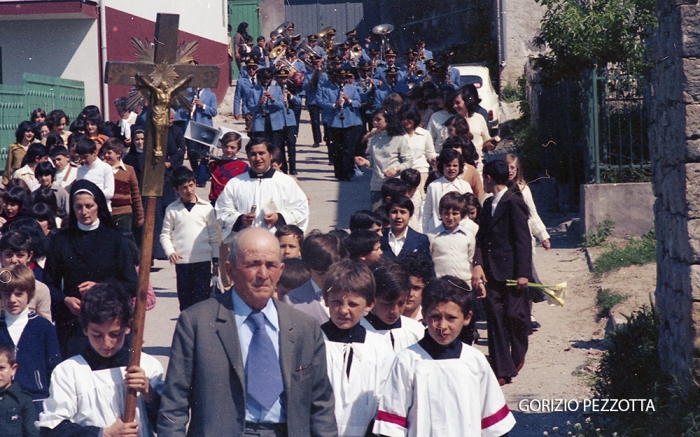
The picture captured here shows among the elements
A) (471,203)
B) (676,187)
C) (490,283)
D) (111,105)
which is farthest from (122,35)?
(676,187)

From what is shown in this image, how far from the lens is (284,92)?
646 inches

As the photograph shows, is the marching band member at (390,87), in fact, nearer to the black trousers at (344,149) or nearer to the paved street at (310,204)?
the paved street at (310,204)

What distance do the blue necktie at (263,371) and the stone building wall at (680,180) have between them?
2826 millimetres

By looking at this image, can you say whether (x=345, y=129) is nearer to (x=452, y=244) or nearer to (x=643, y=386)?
(x=452, y=244)

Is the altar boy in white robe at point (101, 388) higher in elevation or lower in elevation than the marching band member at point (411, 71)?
lower

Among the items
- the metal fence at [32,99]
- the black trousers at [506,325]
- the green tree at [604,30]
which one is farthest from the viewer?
the metal fence at [32,99]

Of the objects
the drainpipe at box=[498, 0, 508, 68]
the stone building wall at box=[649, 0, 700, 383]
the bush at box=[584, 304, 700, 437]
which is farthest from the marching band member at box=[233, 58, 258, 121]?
the stone building wall at box=[649, 0, 700, 383]

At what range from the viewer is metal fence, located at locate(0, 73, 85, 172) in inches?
626

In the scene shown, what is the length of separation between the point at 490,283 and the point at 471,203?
1.36 meters

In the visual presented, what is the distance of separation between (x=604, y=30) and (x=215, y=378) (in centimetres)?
1044

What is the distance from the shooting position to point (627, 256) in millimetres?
10469

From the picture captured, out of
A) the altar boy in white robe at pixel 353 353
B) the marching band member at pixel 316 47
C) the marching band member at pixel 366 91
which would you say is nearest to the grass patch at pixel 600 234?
the altar boy in white robe at pixel 353 353

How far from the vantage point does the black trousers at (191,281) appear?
8.71 metres

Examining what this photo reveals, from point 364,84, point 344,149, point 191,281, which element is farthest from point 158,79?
point 364,84
